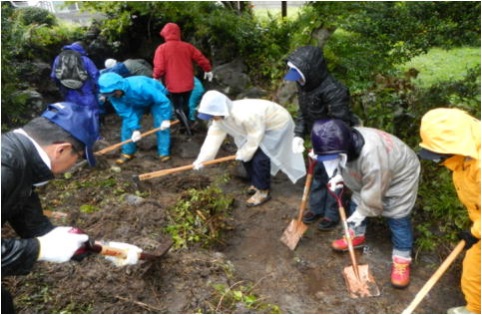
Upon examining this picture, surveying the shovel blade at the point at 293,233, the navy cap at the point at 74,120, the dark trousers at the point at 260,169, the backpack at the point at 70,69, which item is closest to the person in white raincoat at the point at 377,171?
the shovel blade at the point at 293,233

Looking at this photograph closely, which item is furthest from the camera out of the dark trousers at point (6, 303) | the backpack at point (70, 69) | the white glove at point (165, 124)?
the white glove at point (165, 124)

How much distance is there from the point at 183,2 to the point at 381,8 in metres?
5.71

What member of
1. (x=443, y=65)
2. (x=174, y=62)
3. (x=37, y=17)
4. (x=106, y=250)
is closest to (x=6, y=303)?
(x=106, y=250)

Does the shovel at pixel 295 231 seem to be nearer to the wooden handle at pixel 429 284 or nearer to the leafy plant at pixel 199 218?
the leafy plant at pixel 199 218

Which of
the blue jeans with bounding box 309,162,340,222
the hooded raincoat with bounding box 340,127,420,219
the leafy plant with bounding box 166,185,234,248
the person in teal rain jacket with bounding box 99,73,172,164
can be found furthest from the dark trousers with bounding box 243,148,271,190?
the person in teal rain jacket with bounding box 99,73,172,164

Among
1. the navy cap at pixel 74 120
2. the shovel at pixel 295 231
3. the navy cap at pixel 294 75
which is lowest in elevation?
the shovel at pixel 295 231

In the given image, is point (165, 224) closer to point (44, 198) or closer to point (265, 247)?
point (265, 247)

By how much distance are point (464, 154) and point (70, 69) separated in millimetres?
5443

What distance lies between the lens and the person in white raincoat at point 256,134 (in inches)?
194

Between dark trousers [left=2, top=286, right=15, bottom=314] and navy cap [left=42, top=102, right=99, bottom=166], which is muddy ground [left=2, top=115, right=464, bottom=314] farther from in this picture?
navy cap [left=42, top=102, right=99, bottom=166]

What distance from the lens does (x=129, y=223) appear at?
4.38 meters

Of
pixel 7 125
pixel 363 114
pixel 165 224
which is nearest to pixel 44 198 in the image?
pixel 7 125

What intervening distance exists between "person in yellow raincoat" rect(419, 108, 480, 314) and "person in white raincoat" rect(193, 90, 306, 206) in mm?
2376

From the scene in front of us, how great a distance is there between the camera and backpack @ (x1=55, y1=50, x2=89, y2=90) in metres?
5.90
